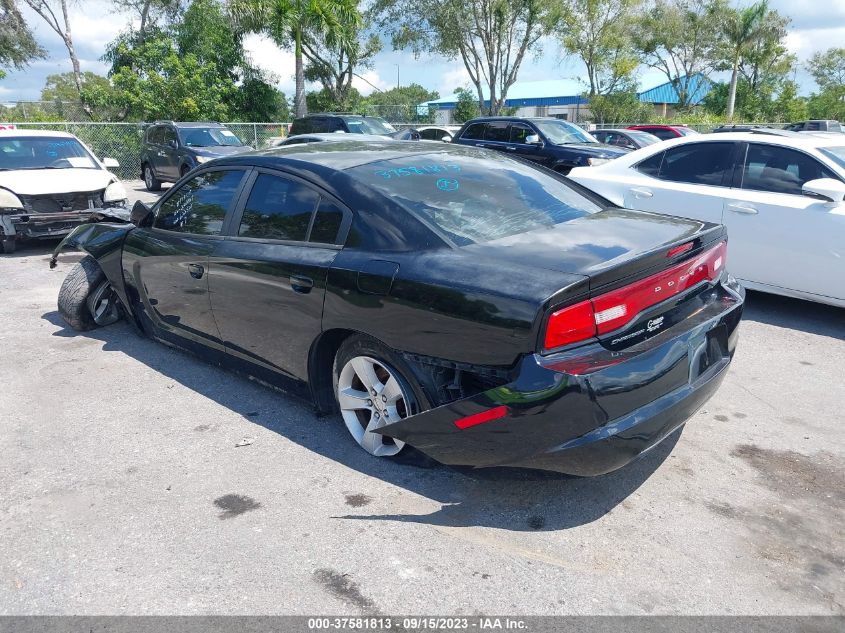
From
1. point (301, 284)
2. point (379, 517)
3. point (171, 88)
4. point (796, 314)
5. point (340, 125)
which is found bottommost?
point (379, 517)

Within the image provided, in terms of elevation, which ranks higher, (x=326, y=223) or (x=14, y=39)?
(x=14, y=39)

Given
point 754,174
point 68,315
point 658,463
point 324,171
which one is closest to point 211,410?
point 324,171

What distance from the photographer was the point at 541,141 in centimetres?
1340

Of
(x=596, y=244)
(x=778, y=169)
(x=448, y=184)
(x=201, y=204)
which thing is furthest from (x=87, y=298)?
(x=778, y=169)

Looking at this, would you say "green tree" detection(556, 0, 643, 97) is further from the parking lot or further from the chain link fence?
the parking lot

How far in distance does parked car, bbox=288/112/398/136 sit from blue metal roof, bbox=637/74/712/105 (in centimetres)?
3687

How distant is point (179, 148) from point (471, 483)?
555 inches

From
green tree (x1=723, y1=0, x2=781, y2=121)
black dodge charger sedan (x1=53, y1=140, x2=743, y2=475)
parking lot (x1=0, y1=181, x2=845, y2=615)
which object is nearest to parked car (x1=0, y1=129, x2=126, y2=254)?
parking lot (x1=0, y1=181, x2=845, y2=615)

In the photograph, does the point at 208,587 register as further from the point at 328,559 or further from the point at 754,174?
the point at 754,174

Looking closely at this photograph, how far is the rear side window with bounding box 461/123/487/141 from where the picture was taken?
14.5 meters

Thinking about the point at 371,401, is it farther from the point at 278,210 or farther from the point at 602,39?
the point at 602,39

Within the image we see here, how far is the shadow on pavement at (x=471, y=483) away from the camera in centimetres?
305

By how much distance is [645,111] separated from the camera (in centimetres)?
4388

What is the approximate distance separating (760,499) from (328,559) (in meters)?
2.02
